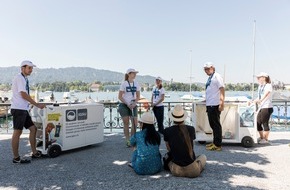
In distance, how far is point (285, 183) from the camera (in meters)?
3.75

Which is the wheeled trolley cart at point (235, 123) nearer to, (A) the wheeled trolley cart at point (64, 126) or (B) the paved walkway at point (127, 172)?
(B) the paved walkway at point (127, 172)

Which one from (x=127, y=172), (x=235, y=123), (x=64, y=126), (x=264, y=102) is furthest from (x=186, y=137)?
(x=264, y=102)

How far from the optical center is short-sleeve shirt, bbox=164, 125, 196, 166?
3885mm

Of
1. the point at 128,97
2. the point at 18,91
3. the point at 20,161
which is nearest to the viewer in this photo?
the point at 18,91

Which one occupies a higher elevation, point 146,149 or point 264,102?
point 264,102

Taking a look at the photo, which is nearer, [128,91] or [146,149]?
[146,149]

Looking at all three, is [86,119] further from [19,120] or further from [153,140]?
[153,140]

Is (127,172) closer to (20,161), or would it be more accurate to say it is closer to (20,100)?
(20,161)

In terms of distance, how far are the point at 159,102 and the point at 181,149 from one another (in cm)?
311

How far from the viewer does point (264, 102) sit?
20.7ft

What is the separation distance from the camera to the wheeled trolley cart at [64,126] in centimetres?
538

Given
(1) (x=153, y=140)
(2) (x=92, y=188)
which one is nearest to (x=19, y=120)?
(2) (x=92, y=188)

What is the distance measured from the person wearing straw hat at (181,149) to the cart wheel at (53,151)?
265 centimetres

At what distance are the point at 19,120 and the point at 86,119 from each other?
157cm
